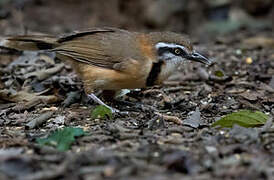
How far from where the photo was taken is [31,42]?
20.3ft

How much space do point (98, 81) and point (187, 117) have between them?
1093mm

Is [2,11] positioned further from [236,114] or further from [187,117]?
[236,114]

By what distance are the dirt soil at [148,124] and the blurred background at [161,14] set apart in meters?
2.26

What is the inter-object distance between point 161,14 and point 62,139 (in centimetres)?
719

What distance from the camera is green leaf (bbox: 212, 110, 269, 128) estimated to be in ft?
15.3

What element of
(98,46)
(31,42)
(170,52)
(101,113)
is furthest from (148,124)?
(31,42)

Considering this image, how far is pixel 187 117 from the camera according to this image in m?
5.29

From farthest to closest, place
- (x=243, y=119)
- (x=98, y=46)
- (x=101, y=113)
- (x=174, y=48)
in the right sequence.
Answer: (x=98, y=46) < (x=174, y=48) < (x=101, y=113) < (x=243, y=119)

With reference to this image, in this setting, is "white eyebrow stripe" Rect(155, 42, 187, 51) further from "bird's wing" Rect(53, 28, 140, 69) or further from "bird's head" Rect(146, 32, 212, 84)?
"bird's wing" Rect(53, 28, 140, 69)

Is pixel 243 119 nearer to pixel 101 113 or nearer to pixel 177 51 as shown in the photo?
pixel 177 51

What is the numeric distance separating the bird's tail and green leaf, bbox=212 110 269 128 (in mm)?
2446

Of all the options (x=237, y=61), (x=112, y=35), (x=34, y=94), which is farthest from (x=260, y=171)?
(x=237, y=61)

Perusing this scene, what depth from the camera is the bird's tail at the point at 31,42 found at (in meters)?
6.11

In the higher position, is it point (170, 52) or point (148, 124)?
point (170, 52)
